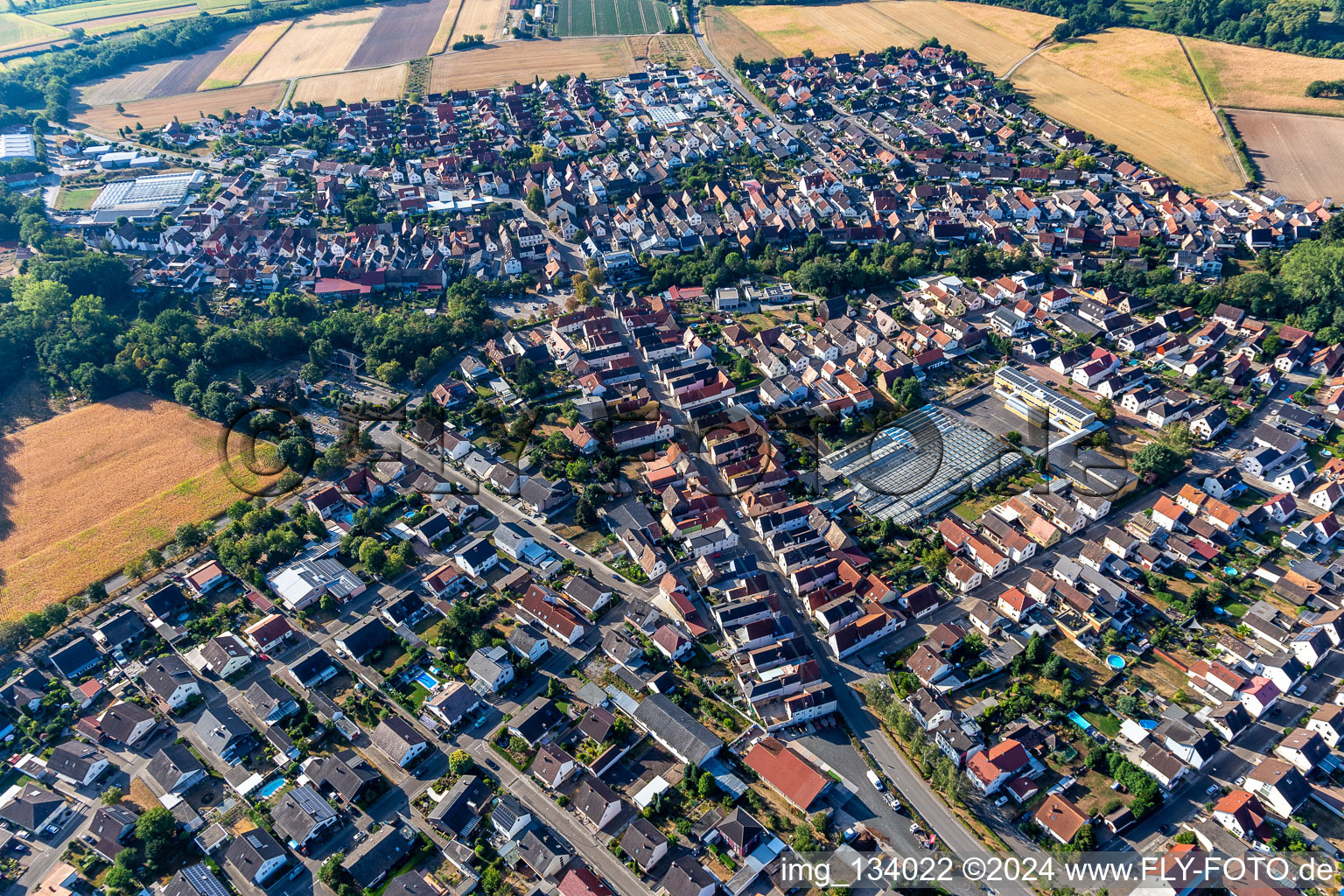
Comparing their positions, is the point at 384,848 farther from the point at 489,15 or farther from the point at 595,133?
the point at 489,15

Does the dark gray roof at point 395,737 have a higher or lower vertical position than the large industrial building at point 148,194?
lower

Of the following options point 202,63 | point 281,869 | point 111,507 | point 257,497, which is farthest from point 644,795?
point 202,63

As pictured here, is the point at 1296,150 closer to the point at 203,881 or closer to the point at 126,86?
the point at 203,881

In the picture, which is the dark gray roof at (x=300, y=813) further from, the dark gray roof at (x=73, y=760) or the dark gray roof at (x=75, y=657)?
the dark gray roof at (x=75, y=657)

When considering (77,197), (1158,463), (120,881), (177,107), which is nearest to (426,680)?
(120,881)

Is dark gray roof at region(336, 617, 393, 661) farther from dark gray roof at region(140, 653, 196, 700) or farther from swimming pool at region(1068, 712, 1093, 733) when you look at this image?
swimming pool at region(1068, 712, 1093, 733)

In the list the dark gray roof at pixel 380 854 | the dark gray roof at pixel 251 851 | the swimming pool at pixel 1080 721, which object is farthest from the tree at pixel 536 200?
the swimming pool at pixel 1080 721

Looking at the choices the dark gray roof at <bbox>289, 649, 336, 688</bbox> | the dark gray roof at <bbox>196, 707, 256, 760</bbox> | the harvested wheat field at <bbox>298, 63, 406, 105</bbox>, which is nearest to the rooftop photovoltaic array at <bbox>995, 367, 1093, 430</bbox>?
the dark gray roof at <bbox>289, 649, 336, 688</bbox>
